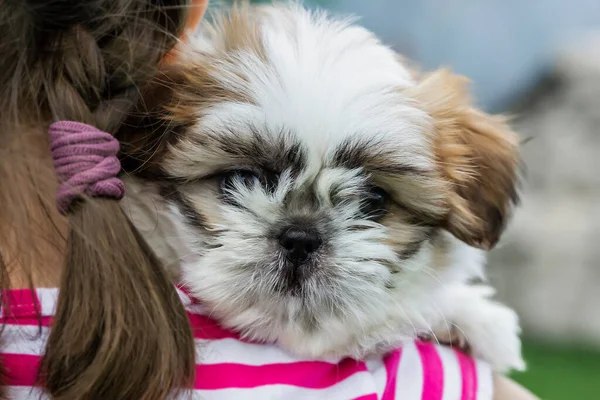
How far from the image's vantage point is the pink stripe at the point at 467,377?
3.76 feet

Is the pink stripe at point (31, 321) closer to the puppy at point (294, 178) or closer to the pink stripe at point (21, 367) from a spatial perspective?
the pink stripe at point (21, 367)

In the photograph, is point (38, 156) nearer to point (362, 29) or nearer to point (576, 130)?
point (362, 29)

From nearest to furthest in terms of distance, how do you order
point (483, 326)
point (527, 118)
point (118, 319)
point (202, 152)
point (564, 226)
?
point (118, 319) < point (202, 152) < point (483, 326) < point (564, 226) < point (527, 118)

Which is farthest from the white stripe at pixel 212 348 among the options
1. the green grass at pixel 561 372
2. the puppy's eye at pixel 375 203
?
the green grass at pixel 561 372

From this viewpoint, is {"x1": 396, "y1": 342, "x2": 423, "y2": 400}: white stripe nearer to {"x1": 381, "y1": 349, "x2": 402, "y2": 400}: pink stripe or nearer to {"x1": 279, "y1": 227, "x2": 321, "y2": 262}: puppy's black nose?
{"x1": 381, "y1": 349, "x2": 402, "y2": 400}: pink stripe

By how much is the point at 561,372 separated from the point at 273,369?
3.35 m

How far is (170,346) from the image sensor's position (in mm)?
881

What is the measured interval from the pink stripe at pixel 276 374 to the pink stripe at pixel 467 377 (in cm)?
18

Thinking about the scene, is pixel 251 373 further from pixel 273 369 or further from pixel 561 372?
pixel 561 372

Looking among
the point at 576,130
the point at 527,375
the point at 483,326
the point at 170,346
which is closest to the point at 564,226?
the point at 576,130

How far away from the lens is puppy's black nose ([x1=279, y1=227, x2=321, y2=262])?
100cm

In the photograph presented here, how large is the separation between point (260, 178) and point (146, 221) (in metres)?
0.20

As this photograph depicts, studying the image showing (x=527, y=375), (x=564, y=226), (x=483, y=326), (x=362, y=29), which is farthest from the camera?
(x=564, y=226)

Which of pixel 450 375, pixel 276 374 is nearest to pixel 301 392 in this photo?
pixel 276 374
